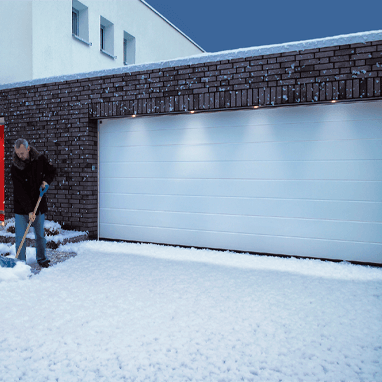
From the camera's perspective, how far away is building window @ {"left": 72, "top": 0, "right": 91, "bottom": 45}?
34.5 ft

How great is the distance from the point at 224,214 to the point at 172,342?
3.13 metres

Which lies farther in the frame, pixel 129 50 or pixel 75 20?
pixel 129 50

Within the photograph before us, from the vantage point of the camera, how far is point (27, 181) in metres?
4.49

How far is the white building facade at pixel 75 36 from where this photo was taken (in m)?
8.20

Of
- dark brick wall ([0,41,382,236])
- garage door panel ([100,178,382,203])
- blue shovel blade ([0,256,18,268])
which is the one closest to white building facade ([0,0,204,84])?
dark brick wall ([0,41,382,236])

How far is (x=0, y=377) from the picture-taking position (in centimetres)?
218

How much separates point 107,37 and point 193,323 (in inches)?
448

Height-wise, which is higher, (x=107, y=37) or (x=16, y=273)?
(x=107, y=37)

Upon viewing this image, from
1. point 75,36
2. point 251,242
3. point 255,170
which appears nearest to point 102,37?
point 75,36

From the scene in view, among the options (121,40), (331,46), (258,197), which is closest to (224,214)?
(258,197)

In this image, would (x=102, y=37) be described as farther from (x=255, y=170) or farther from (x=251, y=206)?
(x=251, y=206)

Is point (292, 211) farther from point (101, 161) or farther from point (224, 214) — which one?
point (101, 161)

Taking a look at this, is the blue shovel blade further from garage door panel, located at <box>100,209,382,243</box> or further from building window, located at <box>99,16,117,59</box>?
building window, located at <box>99,16,117,59</box>

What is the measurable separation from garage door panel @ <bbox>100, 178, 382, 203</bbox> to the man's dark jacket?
183cm
